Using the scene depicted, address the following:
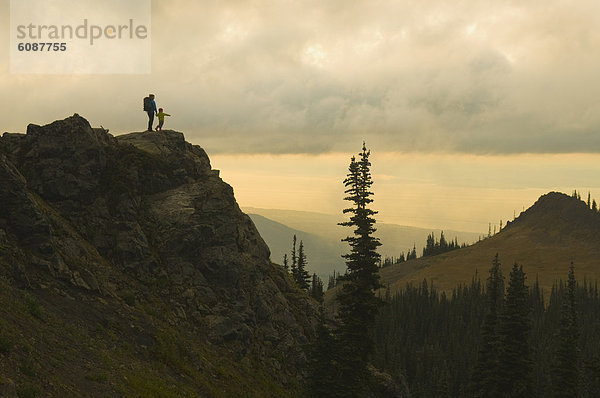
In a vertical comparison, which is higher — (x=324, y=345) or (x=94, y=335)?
(x=94, y=335)

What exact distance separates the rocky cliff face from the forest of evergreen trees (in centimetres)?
1031

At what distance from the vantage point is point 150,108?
45.1 meters

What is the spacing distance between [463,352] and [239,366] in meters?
125

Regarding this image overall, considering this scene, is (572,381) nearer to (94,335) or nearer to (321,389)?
(321,389)

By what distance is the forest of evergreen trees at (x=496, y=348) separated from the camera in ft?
162

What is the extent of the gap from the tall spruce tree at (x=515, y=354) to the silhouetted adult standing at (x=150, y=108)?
39.2m

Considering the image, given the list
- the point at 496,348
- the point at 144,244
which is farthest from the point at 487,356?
the point at 144,244

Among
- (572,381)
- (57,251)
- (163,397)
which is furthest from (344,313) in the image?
(572,381)

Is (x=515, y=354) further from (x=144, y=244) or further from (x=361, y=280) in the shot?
(x=144, y=244)

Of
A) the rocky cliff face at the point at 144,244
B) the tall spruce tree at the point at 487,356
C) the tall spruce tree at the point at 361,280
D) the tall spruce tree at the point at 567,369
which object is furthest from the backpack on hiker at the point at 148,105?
the tall spruce tree at the point at 567,369

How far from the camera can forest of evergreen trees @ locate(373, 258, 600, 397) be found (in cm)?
4947

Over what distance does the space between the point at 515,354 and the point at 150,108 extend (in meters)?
41.8

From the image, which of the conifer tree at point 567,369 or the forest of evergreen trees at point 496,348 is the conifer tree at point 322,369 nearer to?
the forest of evergreen trees at point 496,348

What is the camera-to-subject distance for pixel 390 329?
6629 inches
